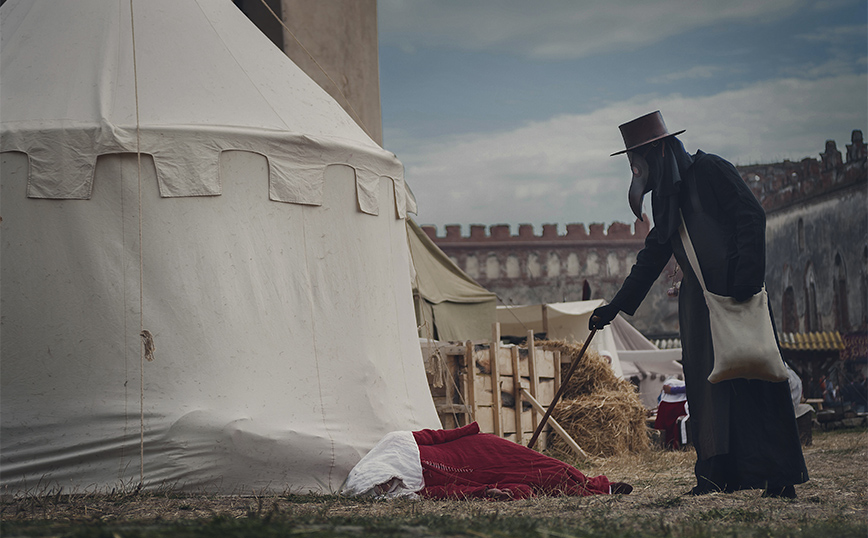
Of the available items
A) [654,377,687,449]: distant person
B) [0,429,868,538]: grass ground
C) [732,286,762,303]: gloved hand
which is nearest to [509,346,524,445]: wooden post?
[654,377,687,449]: distant person

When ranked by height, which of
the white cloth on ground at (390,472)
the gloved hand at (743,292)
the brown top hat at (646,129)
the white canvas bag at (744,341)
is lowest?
the white cloth on ground at (390,472)

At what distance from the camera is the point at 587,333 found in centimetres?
1340

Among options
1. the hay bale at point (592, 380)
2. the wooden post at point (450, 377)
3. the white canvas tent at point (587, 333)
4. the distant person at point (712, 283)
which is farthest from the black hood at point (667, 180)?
the white canvas tent at point (587, 333)

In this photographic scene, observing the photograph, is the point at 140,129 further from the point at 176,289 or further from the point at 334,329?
the point at 334,329

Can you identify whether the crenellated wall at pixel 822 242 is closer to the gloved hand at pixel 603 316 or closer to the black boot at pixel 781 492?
the gloved hand at pixel 603 316

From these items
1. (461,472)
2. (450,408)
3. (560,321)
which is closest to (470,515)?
(461,472)

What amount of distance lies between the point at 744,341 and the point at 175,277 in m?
2.67

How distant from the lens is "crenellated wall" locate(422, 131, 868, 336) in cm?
2534

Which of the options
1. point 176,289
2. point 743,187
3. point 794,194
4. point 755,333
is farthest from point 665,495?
point 794,194

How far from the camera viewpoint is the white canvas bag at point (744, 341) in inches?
142

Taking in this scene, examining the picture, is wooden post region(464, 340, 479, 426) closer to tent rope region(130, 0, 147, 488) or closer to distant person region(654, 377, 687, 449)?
distant person region(654, 377, 687, 449)

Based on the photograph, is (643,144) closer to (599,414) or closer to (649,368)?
(599,414)

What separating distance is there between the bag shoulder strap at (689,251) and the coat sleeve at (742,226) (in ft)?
0.48

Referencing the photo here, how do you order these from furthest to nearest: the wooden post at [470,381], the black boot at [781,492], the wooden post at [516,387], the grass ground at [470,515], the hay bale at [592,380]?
the hay bale at [592,380] < the wooden post at [516,387] < the wooden post at [470,381] < the black boot at [781,492] < the grass ground at [470,515]
